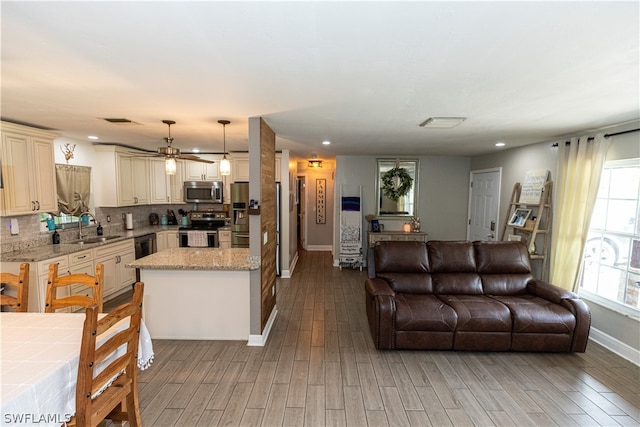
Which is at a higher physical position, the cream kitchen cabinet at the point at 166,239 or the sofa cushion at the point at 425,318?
the cream kitchen cabinet at the point at 166,239

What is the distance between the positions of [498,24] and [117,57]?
195 centimetres

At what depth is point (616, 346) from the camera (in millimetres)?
3139

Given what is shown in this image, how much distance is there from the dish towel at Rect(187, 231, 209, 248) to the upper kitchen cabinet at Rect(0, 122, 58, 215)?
2034 millimetres

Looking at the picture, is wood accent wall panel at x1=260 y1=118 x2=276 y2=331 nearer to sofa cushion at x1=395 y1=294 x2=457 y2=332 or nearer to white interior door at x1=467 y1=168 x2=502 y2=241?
sofa cushion at x1=395 y1=294 x2=457 y2=332

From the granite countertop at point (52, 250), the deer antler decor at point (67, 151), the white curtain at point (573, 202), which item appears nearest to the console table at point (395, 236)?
the white curtain at point (573, 202)

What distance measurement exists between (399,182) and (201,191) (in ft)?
13.0

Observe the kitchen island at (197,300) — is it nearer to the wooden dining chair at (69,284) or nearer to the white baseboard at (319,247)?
the wooden dining chair at (69,284)

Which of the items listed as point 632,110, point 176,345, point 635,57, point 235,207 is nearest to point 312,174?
point 235,207

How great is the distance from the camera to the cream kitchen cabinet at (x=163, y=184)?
5.80 meters

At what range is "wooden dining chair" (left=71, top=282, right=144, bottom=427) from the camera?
1.44m

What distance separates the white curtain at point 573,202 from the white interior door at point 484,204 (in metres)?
1.51

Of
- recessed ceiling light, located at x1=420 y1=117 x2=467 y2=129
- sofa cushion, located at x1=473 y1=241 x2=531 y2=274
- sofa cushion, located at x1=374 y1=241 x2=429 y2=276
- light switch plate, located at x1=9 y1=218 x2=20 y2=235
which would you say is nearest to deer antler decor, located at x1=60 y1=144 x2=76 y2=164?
light switch plate, located at x1=9 y1=218 x2=20 y2=235

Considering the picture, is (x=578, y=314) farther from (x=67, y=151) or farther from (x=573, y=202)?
(x=67, y=151)

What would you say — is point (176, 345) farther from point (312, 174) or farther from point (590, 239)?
point (312, 174)
